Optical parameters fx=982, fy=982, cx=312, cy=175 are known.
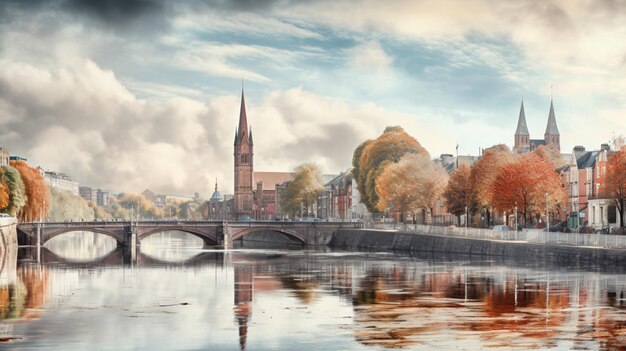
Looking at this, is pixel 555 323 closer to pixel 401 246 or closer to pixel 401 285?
pixel 401 285

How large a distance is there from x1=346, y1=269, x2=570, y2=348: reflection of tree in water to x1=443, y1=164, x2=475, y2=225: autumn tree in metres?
47.1

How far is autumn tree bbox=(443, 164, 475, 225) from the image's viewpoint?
125m

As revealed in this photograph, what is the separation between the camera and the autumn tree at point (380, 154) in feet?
507

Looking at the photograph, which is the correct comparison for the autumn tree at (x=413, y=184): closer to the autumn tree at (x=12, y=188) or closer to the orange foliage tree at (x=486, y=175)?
the orange foliage tree at (x=486, y=175)

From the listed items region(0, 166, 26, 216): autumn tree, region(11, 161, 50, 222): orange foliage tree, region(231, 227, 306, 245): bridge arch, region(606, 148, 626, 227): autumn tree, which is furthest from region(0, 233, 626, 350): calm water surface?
region(11, 161, 50, 222): orange foliage tree

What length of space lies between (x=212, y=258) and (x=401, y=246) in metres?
26.2

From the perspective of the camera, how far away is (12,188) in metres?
152

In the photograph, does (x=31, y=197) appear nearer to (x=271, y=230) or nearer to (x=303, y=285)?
(x=271, y=230)

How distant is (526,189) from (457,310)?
187 ft

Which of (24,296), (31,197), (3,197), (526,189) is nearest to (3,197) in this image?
(3,197)

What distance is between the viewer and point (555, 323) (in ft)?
162

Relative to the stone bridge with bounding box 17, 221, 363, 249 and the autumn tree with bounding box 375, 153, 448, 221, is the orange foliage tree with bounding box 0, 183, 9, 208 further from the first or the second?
the autumn tree with bounding box 375, 153, 448, 221

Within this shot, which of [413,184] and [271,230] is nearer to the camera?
[413,184]

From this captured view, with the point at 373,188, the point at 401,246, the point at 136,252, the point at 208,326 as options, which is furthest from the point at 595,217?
the point at 208,326
